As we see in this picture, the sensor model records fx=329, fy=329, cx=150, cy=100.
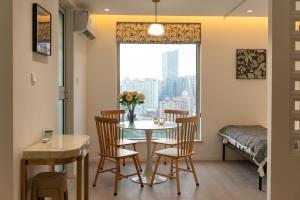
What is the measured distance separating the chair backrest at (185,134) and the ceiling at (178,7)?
175 cm

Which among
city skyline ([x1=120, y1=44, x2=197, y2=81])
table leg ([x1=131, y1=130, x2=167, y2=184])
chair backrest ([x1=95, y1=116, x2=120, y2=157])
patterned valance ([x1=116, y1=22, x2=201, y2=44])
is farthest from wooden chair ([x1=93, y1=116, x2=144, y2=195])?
patterned valance ([x1=116, y1=22, x2=201, y2=44])

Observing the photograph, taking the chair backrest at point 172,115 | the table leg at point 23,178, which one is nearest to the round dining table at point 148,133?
the chair backrest at point 172,115

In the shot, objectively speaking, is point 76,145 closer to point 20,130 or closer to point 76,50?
point 20,130

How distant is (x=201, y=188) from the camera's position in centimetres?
424

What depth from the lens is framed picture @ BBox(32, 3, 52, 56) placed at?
284 cm

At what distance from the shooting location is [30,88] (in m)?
2.79

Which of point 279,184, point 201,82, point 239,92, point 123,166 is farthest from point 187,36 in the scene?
point 279,184

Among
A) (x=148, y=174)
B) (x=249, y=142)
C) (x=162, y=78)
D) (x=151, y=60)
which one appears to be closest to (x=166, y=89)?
(x=162, y=78)

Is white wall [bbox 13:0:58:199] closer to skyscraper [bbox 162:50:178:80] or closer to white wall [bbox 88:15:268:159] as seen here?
white wall [bbox 88:15:268:159]

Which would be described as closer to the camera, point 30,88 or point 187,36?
point 30,88

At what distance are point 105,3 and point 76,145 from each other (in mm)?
2618

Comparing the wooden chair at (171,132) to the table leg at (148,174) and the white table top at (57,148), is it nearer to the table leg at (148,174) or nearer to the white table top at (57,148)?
the table leg at (148,174)

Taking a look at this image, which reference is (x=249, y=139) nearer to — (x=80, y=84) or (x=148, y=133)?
(x=148, y=133)

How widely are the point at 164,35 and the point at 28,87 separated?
11.2 feet
